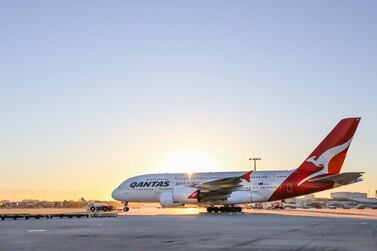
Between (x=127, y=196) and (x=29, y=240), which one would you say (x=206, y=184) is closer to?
(x=127, y=196)

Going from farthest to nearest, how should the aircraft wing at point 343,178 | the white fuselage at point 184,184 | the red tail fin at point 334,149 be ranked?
1. the white fuselage at point 184,184
2. the red tail fin at point 334,149
3. the aircraft wing at point 343,178

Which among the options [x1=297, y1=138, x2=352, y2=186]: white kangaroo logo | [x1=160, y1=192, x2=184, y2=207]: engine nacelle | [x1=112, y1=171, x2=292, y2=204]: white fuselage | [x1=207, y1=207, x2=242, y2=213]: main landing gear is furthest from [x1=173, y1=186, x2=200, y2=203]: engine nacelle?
[x1=297, y1=138, x2=352, y2=186]: white kangaroo logo

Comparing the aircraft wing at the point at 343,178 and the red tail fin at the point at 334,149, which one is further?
the red tail fin at the point at 334,149

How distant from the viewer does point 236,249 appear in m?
14.6

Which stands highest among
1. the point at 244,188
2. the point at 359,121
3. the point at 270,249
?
the point at 359,121

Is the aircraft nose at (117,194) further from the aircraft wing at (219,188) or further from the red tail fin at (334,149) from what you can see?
the red tail fin at (334,149)

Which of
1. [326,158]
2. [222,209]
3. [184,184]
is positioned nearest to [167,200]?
A: [184,184]

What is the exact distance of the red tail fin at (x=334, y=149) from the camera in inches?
1781

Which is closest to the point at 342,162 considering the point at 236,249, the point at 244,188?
the point at 244,188

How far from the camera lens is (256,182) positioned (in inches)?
1921

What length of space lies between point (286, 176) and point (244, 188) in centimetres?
424

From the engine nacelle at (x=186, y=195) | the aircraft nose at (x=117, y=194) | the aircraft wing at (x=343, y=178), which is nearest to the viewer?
the aircraft wing at (x=343, y=178)

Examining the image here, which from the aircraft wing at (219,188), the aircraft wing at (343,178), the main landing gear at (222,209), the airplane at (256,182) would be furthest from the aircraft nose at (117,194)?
the aircraft wing at (343,178)

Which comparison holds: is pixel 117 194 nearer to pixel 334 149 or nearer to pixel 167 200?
pixel 167 200
